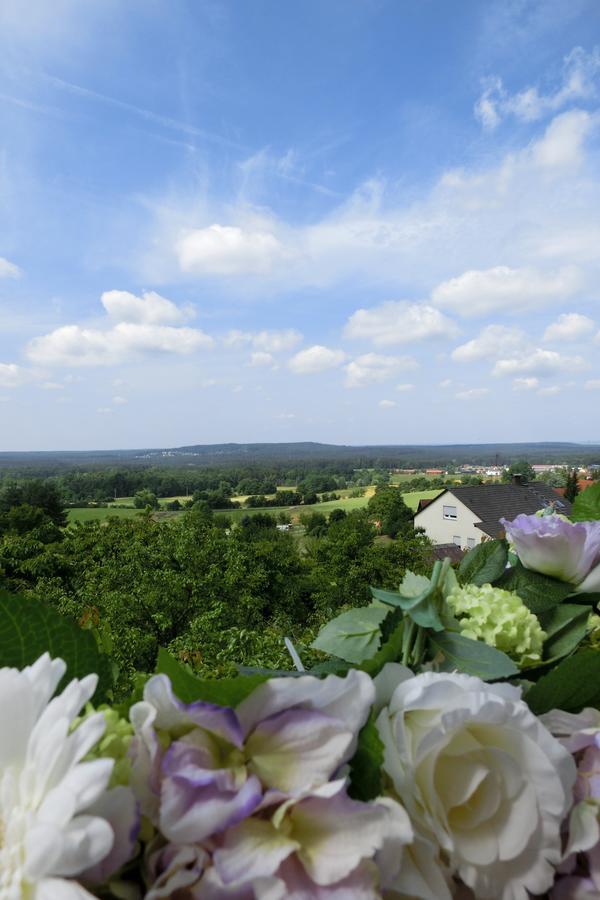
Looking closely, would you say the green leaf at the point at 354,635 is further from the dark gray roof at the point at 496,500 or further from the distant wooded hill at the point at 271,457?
the distant wooded hill at the point at 271,457

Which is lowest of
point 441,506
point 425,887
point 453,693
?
point 441,506

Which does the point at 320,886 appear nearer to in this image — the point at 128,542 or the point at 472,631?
the point at 472,631

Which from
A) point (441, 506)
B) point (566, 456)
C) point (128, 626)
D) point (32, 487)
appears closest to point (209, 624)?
point (128, 626)

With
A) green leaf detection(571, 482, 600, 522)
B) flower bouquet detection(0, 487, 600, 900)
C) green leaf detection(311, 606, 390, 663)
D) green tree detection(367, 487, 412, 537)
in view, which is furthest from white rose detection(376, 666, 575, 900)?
green tree detection(367, 487, 412, 537)

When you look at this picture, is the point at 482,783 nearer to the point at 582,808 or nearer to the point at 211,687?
the point at 582,808

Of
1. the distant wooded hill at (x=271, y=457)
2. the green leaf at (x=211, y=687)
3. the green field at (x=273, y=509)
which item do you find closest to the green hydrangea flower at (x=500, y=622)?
the green leaf at (x=211, y=687)
